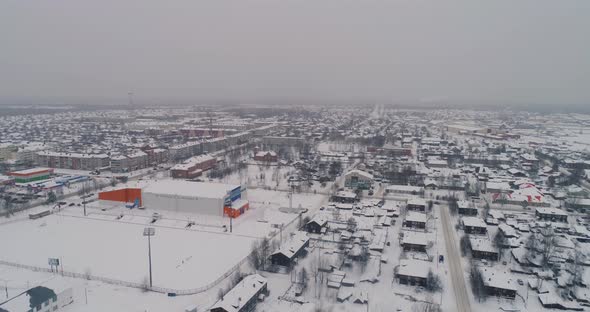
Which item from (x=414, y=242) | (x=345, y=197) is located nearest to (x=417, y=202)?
(x=345, y=197)

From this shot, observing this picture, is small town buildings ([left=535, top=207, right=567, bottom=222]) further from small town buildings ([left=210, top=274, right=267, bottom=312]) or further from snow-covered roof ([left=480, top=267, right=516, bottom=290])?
small town buildings ([left=210, top=274, right=267, bottom=312])

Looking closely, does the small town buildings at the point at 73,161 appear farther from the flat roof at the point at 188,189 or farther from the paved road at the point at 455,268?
the paved road at the point at 455,268

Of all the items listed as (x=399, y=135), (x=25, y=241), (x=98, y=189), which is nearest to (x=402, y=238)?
(x=25, y=241)

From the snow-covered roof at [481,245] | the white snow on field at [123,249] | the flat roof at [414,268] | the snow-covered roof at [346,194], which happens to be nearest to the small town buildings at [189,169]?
the white snow on field at [123,249]

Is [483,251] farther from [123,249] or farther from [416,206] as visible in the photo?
[123,249]

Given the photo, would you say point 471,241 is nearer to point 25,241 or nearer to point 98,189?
point 25,241

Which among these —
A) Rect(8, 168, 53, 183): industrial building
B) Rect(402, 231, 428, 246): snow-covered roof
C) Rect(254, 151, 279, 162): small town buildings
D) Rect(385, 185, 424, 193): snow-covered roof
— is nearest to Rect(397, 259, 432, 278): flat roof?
Rect(402, 231, 428, 246): snow-covered roof
